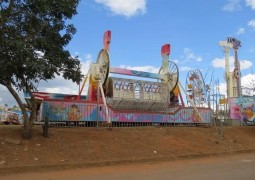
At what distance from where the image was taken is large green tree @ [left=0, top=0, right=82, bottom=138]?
13312 millimetres

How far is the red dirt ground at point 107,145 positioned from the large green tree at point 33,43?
129cm

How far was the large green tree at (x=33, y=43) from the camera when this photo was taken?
13312mm

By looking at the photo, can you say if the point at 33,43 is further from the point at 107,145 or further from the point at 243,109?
the point at 243,109

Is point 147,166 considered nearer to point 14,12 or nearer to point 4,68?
point 4,68

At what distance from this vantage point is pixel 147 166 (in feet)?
47.3

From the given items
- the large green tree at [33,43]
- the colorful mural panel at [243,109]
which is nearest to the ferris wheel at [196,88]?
the colorful mural panel at [243,109]

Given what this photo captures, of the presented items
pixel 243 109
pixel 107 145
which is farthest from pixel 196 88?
pixel 107 145

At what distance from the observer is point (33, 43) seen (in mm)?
14156

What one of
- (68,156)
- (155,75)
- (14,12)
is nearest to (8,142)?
(68,156)

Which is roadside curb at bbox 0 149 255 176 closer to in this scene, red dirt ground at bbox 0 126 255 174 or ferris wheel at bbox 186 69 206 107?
red dirt ground at bbox 0 126 255 174

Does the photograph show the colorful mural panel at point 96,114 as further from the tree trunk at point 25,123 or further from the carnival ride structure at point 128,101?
the tree trunk at point 25,123

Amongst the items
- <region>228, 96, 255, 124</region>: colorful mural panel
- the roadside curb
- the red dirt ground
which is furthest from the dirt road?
<region>228, 96, 255, 124</region>: colorful mural panel

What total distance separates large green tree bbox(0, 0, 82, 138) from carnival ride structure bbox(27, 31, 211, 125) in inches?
233

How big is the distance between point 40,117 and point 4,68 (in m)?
7.57
